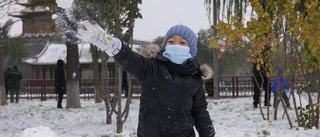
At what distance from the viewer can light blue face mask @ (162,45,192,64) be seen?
9.00ft

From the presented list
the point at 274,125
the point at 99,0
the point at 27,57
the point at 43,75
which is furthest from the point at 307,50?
the point at 27,57

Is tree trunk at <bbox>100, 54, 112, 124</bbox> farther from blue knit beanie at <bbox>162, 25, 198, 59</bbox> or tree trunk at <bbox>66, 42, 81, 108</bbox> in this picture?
blue knit beanie at <bbox>162, 25, 198, 59</bbox>

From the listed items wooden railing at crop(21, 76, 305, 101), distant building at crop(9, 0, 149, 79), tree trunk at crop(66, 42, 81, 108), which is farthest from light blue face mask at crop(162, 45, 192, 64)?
distant building at crop(9, 0, 149, 79)

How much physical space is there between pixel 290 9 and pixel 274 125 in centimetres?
219

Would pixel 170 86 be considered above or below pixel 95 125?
above

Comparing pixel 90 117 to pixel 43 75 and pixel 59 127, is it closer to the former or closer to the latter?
pixel 59 127

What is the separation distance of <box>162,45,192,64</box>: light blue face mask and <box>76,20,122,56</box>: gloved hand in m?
0.43

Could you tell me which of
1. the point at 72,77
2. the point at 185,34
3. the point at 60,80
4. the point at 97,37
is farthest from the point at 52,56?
the point at 97,37

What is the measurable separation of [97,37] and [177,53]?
573 millimetres

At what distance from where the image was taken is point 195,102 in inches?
115

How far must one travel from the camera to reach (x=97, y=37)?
93.7 inches

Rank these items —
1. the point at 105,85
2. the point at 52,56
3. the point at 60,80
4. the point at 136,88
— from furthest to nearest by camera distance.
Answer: the point at 52,56, the point at 136,88, the point at 60,80, the point at 105,85

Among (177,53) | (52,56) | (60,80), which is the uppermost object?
(52,56)

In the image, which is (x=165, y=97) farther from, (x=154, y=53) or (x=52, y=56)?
(x=52, y=56)
